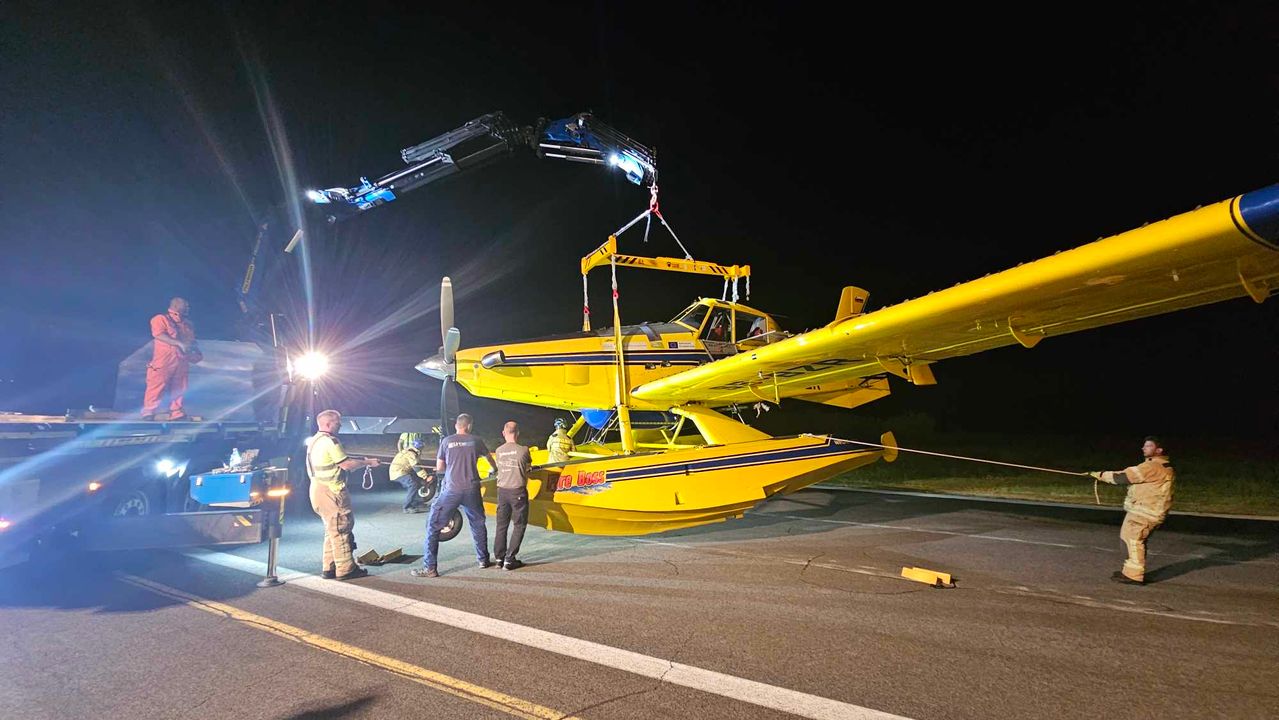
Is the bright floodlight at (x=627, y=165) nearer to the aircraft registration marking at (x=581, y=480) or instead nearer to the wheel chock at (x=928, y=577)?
the aircraft registration marking at (x=581, y=480)

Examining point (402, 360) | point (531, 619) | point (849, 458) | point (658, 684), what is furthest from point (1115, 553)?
point (402, 360)

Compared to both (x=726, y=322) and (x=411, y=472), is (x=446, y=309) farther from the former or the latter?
(x=726, y=322)

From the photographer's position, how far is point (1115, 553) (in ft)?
20.5

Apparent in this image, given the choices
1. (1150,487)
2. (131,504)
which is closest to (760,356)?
(1150,487)

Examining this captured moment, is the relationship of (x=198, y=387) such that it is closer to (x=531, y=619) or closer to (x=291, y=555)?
(x=291, y=555)

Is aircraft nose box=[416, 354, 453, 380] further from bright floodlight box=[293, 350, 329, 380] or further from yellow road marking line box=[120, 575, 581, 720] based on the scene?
yellow road marking line box=[120, 575, 581, 720]

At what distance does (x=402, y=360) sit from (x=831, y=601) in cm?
3338

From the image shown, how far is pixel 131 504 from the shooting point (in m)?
6.16

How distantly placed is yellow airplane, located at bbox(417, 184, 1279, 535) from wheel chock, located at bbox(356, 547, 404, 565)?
1253 millimetres

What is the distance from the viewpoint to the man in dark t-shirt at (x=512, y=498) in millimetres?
5887

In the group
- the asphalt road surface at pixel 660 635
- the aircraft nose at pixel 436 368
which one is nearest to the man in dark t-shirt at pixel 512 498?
the asphalt road surface at pixel 660 635

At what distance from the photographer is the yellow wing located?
330cm

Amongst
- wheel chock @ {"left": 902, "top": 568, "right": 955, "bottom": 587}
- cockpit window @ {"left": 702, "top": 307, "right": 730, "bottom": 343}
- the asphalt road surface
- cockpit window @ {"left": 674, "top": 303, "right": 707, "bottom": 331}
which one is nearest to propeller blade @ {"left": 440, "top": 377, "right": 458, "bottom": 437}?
the asphalt road surface

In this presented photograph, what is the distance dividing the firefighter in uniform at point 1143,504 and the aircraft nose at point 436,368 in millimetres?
8177
